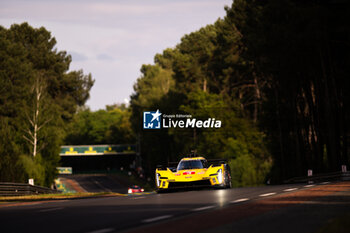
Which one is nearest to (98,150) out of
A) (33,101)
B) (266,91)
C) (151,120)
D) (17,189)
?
(151,120)

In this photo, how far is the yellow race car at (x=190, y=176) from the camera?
2558cm

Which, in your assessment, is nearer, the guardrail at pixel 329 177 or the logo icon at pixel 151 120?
the guardrail at pixel 329 177

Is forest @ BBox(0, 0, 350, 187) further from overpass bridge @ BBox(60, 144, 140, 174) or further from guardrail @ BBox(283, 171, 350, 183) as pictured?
overpass bridge @ BBox(60, 144, 140, 174)

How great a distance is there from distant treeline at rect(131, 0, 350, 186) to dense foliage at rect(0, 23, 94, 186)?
15.5 m

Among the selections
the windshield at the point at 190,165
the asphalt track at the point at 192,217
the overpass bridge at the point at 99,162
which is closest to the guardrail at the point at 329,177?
the windshield at the point at 190,165

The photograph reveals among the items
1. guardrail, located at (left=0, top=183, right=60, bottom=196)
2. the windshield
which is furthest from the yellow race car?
guardrail, located at (left=0, top=183, right=60, bottom=196)

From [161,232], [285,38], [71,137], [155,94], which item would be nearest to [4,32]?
[155,94]

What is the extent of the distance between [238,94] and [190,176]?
6673 cm

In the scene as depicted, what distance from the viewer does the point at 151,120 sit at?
10806 centimetres

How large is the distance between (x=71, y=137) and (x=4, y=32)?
303ft

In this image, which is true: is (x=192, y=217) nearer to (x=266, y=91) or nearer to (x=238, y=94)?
(x=266, y=91)

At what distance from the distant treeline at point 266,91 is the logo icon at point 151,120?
5.06ft

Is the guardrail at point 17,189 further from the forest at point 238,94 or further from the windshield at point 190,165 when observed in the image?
the windshield at point 190,165

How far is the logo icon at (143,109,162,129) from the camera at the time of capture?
103750 mm
